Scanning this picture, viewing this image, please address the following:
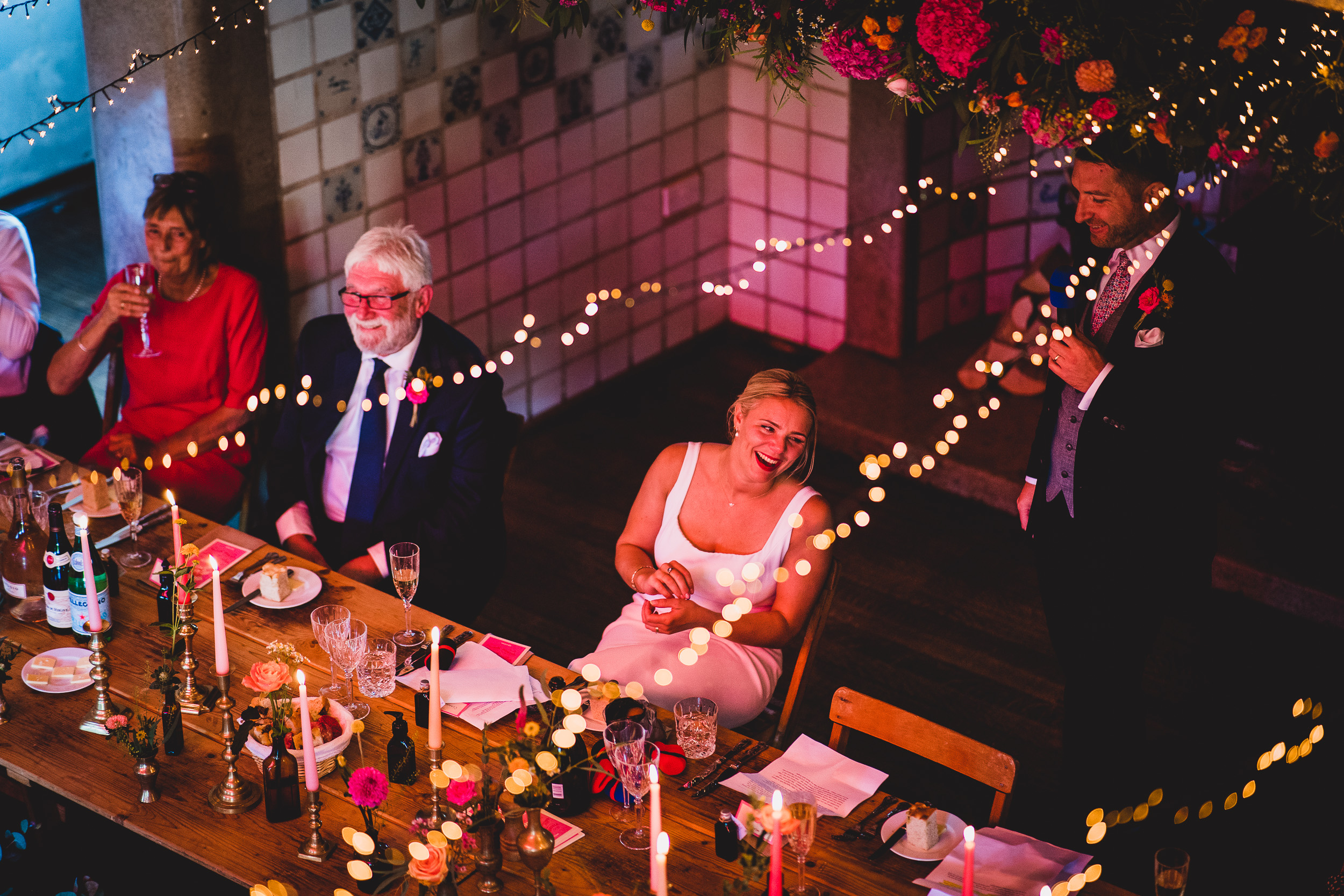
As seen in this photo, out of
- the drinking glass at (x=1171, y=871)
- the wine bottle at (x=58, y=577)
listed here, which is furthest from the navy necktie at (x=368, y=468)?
the drinking glass at (x=1171, y=871)

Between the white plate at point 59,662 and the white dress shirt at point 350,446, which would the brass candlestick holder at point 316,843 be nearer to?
the white plate at point 59,662

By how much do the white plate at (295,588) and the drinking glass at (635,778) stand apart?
107 cm

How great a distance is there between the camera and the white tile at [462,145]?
521cm

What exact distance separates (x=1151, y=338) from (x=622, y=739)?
5.30ft

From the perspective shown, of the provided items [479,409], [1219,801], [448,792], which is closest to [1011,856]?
[448,792]

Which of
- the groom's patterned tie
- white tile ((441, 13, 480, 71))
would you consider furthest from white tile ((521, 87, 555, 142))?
the groom's patterned tie

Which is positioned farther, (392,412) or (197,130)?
(197,130)

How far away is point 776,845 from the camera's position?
232cm

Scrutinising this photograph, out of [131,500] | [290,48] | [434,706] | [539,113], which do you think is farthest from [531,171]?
Result: [434,706]

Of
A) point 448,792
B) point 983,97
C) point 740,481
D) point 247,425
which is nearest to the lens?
point 448,792

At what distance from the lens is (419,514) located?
4.05 meters

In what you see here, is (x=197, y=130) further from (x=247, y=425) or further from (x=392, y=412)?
(x=392, y=412)

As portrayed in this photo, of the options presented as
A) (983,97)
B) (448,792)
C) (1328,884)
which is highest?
(983,97)

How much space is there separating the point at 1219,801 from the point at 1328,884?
3.12 feet
